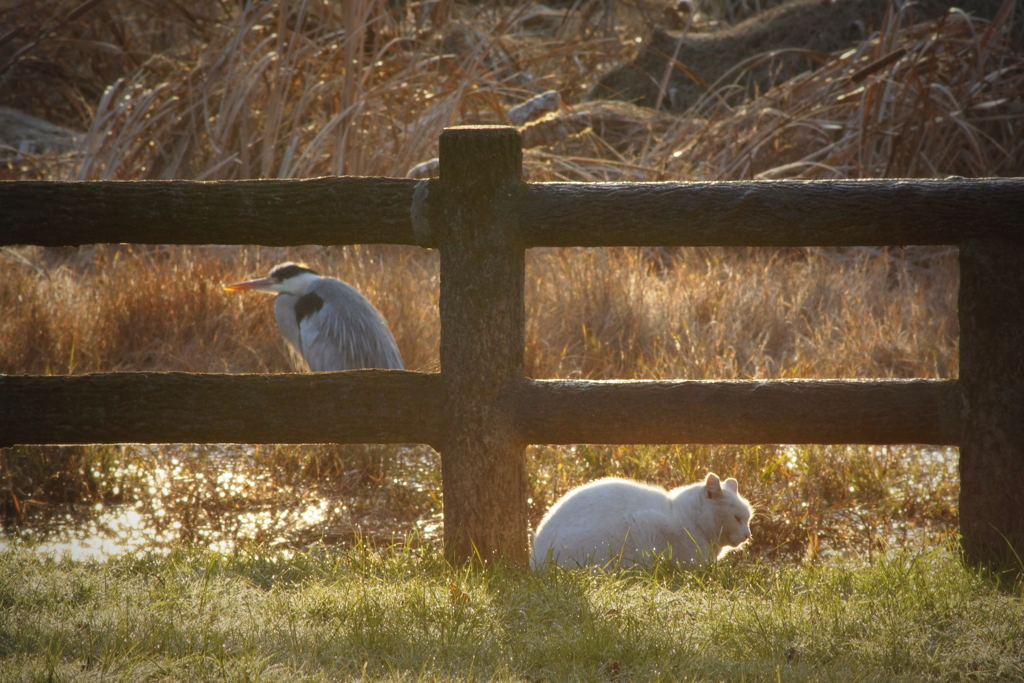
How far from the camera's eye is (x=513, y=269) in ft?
8.23

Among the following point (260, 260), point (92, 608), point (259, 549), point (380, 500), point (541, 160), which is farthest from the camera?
point (541, 160)

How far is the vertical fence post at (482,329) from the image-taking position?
2.50 metres

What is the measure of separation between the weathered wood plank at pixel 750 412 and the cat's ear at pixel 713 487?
561 millimetres

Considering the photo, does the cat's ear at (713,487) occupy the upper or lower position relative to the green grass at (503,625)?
upper

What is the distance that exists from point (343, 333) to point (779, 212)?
10.1 ft

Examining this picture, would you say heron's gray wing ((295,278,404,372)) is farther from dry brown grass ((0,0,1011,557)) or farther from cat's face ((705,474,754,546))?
cat's face ((705,474,754,546))

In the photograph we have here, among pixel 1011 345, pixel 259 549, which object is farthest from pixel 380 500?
pixel 1011 345

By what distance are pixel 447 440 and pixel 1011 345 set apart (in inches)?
61.9

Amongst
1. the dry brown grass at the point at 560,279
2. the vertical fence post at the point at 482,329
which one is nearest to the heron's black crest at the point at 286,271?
the dry brown grass at the point at 560,279

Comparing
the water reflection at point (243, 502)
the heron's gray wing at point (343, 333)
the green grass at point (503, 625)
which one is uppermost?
the heron's gray wing at point (343, 333)

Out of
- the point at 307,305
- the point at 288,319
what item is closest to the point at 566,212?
the point at 307,305

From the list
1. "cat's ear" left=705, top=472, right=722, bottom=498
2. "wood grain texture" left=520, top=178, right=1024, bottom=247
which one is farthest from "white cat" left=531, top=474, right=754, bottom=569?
"wood grain texture" left=520, top=178, right=1024, bottom=247

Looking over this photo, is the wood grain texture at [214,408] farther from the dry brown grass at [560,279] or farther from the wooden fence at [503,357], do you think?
the dry brown grass at [560,279]

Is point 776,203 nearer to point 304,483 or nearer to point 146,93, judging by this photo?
point 304,483
